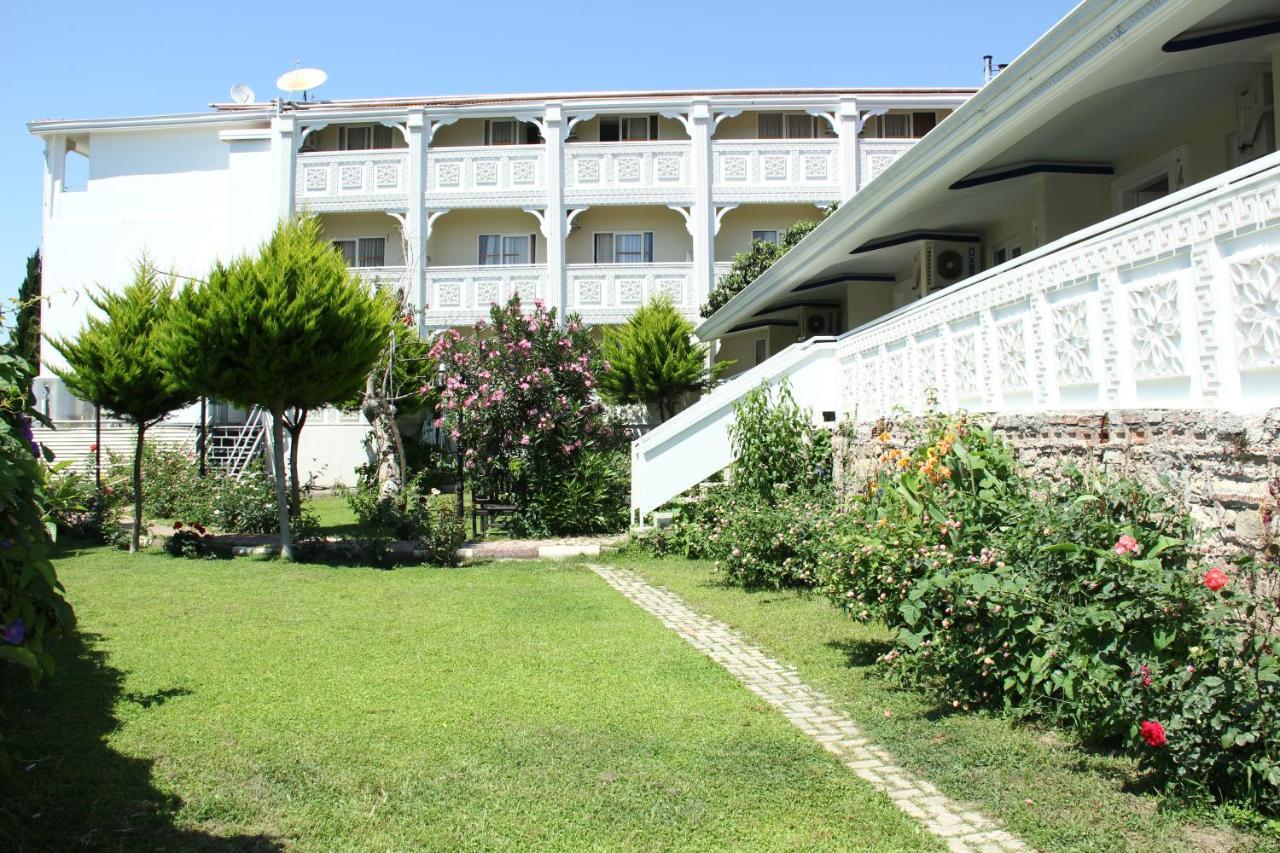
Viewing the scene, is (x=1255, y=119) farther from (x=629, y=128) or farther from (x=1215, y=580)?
(x=629, y=128)

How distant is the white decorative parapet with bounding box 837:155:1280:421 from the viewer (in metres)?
4.76

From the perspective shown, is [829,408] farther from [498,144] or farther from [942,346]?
[498,144]

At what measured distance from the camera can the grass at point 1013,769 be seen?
13.3ft

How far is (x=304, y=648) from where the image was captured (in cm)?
799

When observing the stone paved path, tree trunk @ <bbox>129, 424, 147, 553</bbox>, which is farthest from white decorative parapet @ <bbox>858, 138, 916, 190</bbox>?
the stone paved path

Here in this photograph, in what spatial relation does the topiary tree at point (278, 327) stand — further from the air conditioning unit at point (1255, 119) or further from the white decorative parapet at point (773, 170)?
the white decorative parapet at point (773, 170)

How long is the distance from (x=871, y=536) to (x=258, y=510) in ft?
42.0

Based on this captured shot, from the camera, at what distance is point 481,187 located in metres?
27.8

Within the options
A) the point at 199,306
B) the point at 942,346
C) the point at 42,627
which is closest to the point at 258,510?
the point at 199,306

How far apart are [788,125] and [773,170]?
2526 mm

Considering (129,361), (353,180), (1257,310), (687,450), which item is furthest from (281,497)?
(353,180)

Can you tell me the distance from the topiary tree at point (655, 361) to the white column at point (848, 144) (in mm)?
6027

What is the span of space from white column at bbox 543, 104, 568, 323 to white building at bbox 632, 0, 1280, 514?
13.3 metres

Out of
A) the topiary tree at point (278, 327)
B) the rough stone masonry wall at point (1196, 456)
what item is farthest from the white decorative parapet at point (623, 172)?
the rough stone masonry wall at point (1196, 456)
